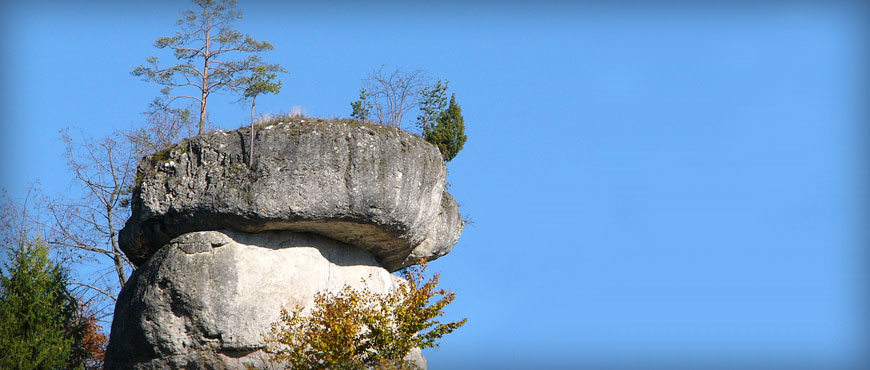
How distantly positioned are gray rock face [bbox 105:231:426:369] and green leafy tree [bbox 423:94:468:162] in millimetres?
5972

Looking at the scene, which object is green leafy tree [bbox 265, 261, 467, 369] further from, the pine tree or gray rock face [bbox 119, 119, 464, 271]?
the pine tree

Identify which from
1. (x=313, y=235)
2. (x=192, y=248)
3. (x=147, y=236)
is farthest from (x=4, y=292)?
(x=313, y=235)

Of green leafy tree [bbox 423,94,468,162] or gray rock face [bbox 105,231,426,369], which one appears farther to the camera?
green leafy tree [bbox 423,94,468,162]

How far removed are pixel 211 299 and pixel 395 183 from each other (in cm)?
469

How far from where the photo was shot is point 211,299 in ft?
73.2

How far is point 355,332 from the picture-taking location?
856 inches

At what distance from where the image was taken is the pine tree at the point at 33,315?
25156 mm

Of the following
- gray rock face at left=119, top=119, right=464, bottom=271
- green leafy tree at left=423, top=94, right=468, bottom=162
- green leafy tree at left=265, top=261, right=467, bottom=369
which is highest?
green leafy tree at left=423, top=94, right=468, bottom=162

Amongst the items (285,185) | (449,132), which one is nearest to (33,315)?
(285,185)

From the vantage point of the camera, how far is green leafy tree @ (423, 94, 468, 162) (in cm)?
2816

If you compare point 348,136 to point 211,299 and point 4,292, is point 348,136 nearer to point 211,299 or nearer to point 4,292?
point 211,299

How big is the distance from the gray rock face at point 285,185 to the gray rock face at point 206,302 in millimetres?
624

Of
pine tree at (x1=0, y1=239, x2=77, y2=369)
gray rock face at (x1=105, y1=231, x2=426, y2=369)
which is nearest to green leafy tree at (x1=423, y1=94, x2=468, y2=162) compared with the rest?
gray rock face at (x1=105, y1=231, x2=426, y2=369)

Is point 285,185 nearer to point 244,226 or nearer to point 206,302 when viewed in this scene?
point 244,226
